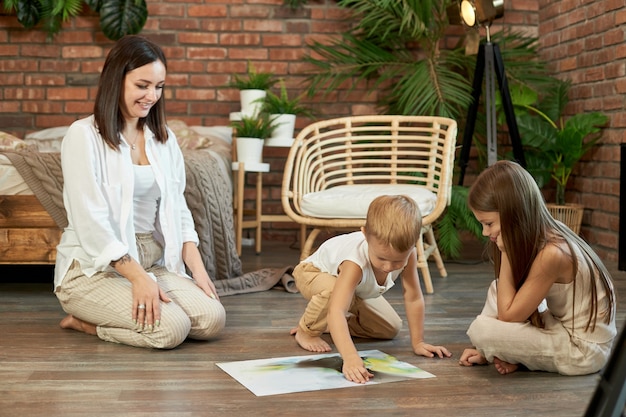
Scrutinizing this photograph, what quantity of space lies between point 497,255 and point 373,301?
49 cm

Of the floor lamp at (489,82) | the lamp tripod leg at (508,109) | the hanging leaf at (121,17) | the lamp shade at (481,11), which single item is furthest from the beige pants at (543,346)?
the hanging leaf at (121,17)

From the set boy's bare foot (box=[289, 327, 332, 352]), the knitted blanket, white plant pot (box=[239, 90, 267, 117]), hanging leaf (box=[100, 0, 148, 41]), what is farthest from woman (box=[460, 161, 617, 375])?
hanging leaf (box=[100, 0, 148, 41])

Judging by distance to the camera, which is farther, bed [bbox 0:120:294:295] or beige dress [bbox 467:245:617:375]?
bed [bbox 0:120:294:295]

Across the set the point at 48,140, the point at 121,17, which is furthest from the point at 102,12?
the point at 48,140

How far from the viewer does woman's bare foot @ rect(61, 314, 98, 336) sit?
2601 millimetres

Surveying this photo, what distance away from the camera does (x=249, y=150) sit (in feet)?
14.4

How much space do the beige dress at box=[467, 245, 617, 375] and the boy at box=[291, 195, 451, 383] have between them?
23cm

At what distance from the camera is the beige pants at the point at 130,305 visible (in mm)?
2404

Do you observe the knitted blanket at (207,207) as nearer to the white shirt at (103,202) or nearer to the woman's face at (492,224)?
the white shirt at (103,202)

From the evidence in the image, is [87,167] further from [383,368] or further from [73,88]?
[73,88]

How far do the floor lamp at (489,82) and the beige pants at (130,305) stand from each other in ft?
6.38

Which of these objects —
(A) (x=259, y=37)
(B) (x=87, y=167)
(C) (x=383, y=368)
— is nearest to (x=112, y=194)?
(B) (x=87, y=167)

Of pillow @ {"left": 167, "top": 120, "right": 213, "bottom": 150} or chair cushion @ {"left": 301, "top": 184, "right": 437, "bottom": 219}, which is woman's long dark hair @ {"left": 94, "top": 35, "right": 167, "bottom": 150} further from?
pillow @ {"left": 167, "top": 120, "right": 213, "bottom": 150}

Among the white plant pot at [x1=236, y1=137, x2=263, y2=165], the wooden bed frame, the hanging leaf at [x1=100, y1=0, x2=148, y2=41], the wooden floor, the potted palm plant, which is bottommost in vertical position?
the wooden floor
